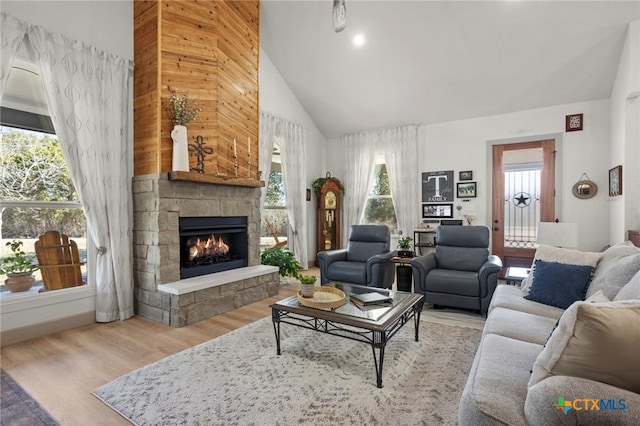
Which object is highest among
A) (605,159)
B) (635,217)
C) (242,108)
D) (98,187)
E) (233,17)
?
(233,17)

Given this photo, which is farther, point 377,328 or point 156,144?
point 156,144

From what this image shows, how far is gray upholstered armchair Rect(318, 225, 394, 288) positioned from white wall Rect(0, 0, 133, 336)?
267 cm

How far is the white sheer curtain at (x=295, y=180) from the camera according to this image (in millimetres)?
5918

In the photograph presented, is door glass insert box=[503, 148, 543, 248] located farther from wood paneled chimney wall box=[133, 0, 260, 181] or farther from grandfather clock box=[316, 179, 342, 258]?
wood paneled chimney wall box=[133, 0, 260, 181]

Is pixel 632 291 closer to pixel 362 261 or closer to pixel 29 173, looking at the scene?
pixel 362 261

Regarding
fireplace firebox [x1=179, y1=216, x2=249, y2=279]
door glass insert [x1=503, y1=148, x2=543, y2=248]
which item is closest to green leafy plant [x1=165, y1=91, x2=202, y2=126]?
fireplace firebox [x1=179, y1=216, x2=249, y2=279]

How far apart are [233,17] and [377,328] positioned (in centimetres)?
407

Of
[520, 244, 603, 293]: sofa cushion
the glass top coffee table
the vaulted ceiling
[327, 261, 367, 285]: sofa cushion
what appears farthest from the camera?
[327, 261, 367, 285]: sofa cushion

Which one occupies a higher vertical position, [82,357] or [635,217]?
[635,217]

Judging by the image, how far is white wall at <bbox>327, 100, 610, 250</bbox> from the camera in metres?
4.74

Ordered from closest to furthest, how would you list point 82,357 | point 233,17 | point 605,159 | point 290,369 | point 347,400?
point 347,400 → point 290,369 → point 82,357 → point 233,17 → point 605,159

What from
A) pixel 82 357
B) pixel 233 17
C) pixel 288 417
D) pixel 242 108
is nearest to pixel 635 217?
pixel 288 417

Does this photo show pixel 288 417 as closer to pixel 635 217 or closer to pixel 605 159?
pixel 635 217

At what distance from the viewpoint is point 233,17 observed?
159 inches
